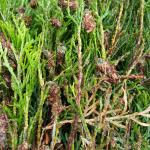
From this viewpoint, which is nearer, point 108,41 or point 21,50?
point 21,50

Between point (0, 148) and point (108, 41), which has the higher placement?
point (108, 41)

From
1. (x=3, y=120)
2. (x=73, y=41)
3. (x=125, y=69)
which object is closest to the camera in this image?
(x=3, y=120)

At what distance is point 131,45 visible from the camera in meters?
1.57

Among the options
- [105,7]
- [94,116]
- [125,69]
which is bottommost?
[94,116]

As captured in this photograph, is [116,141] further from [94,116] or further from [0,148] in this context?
[0,148]

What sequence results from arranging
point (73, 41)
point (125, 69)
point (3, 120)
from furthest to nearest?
1. point (125, 69)
2. point (73, 41)
3. point (3, 120)

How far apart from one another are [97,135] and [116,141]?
0.24ft

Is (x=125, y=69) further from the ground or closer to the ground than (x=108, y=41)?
closer to the ground

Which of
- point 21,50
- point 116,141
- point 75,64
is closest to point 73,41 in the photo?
point 75,64

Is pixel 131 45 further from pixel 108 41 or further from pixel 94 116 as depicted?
pixel 94 116

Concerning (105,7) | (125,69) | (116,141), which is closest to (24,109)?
(116,141)

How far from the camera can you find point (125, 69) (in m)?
1.53

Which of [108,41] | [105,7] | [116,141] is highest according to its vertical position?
[105,7]

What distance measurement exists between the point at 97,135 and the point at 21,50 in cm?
42
